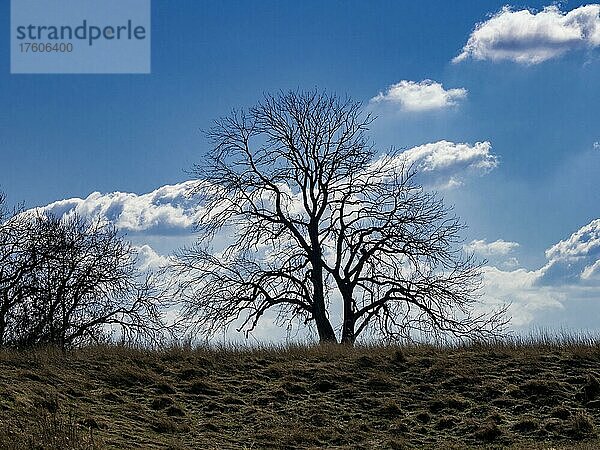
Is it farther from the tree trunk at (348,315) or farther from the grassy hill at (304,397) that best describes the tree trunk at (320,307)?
the grassy hill at (304,397)

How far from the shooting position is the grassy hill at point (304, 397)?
1631cm

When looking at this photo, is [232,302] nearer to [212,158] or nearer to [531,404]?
[212,158]

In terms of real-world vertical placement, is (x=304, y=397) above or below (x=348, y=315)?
below

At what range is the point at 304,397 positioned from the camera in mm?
19531

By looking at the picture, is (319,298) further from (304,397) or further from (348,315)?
(304,397)

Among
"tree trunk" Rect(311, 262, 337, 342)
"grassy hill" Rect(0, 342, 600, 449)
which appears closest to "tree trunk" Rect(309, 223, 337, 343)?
"tree trunk" Rect(311, 262, 337, 342)

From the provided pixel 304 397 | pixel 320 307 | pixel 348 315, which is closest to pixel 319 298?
pixel 320 307

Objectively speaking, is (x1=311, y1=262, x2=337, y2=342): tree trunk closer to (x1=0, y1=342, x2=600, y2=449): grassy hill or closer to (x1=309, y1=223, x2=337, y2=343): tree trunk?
(x1=309, y1=223, x2=337, y2=343): tree trunk

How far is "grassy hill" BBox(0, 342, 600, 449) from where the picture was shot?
1631cm

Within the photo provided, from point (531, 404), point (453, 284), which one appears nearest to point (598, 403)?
point (531, 404)

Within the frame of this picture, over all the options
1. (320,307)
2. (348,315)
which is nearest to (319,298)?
(320,307)

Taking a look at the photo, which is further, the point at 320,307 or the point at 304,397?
the point at 320,307

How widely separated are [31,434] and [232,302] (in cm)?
1781

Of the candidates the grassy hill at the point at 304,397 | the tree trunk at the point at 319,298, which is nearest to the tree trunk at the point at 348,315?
the tree trunk at the point at 319,298
